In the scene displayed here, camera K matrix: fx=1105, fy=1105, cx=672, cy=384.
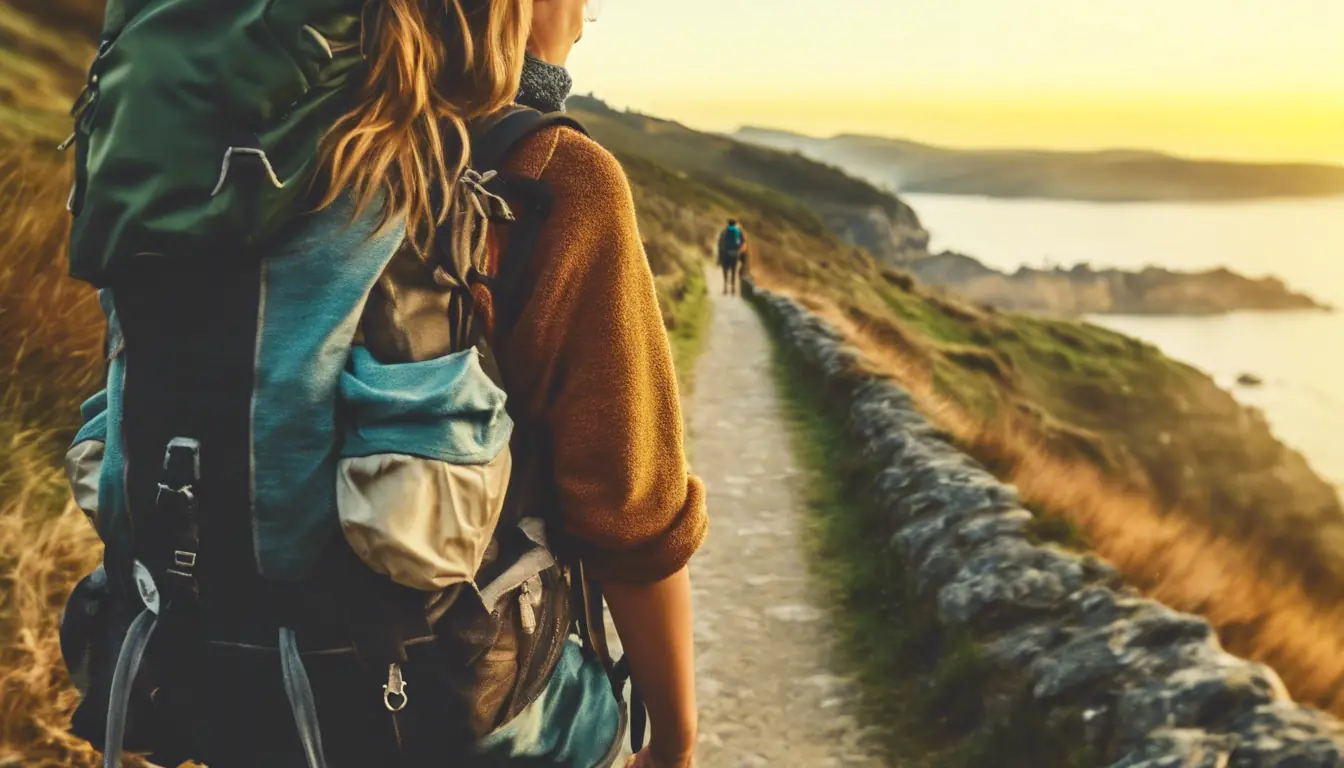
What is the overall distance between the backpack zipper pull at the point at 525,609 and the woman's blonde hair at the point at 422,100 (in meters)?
0.39

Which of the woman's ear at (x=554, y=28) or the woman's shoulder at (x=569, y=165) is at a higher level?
the woman's ear at (x=554, y=28)

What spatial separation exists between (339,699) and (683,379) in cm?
1098

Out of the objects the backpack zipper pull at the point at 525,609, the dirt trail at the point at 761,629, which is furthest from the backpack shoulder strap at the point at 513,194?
the dirt trail at the point at 761,629

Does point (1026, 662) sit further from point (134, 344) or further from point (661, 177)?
point (661, 177)

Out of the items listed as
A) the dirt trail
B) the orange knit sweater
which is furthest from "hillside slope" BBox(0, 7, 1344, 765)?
the orange knit sweater

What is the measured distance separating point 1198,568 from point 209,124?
4.73 metres

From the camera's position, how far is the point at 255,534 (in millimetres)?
1088

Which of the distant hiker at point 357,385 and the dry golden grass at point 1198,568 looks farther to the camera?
the dry golden grass at point 1198,568

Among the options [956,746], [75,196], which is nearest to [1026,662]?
[956,746]

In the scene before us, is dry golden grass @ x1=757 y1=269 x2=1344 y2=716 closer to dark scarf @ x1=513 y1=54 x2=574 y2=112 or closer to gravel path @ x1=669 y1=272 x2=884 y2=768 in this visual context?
gravel path @ x1=669 y1=272 x2=884 y2=768

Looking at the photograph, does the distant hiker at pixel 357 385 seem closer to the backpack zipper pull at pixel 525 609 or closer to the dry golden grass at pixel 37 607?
the backpack zipper pull at pixel 525 609

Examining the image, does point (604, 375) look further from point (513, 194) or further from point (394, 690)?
point (394, 690)

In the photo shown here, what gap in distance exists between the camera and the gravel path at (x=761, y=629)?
431 centimetres

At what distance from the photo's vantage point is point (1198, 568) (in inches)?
187
